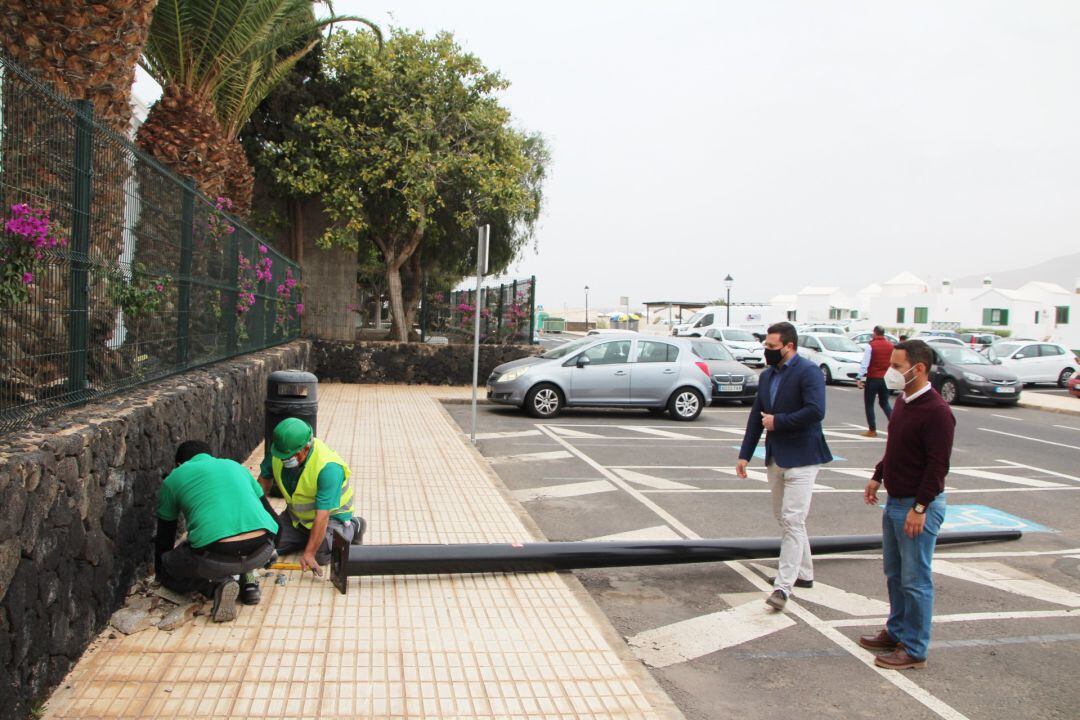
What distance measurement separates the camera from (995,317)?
6219cm

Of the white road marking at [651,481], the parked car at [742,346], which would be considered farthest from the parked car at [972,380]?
the white road marking at [651,481]

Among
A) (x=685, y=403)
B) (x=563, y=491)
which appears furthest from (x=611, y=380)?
(x=563, y=491)

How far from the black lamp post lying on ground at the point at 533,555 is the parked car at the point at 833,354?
19968 millimetres

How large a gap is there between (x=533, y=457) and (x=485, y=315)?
35.2 feet

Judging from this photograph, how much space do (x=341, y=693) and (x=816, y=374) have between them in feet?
12.0

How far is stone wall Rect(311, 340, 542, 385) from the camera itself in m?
20.1

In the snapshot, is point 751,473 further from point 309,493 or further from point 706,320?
point 706,320

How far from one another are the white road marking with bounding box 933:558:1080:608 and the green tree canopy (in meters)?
15.5

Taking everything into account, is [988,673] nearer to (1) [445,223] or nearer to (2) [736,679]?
(2) [736,679]

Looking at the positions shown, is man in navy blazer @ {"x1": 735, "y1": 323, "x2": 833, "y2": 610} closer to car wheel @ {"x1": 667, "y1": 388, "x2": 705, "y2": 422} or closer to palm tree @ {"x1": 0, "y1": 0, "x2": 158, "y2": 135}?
palm tree @ {"x1": 0, "y1": 0, "x2": 158, "y2": 135}

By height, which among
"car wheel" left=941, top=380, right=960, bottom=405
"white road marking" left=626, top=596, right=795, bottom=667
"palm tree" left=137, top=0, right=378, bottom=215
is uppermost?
"palm tree" left=137, top=0, right=378, bottom=215

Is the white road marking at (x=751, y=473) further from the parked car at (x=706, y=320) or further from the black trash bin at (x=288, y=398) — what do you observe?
the parked car at (x=706, y=320)

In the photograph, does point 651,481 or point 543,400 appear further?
point 543,400

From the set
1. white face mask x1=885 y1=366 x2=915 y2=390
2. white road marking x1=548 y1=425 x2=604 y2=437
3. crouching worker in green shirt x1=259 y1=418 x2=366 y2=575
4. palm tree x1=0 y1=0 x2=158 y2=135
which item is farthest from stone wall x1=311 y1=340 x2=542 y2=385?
white face mask x1=885 y1=366 x2=915 y2=390
